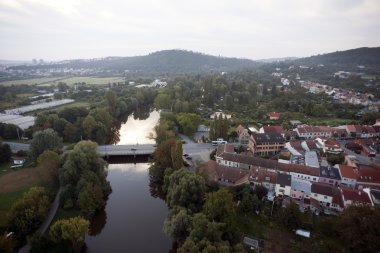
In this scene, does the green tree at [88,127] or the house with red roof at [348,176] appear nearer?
the house with red roof at [348,176]

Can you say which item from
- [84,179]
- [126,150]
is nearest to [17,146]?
[126,150]

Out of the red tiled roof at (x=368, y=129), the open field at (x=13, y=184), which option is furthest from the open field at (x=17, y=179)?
the red tiled roof at (x=368, y=129)

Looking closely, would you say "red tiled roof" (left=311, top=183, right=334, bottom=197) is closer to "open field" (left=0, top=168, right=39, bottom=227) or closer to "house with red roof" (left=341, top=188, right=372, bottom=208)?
Answer: "house with red roof" (left=341, top=188, right=372, bottom=208)

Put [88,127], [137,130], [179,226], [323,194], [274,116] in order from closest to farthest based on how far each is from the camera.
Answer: [179,226] → [323,194] → [88,127] → [137,130] → [274,116]

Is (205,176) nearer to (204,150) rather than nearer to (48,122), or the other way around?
(204,150)

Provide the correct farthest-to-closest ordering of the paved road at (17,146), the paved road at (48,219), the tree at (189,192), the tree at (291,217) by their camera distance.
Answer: the paved road at (17,146) → the tree at (189,192) → the tree at (291,217) → the paved road at (48,219)

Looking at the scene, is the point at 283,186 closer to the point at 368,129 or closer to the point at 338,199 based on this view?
the point at 338,199

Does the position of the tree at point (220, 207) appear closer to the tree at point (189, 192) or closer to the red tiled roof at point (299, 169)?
the tree at point (189, 192)
